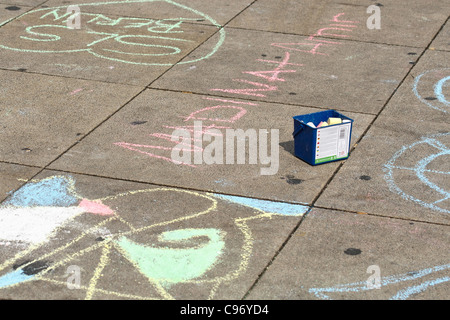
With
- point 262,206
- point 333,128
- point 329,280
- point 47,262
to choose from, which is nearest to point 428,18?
point 333,128

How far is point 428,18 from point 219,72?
10.6 ft

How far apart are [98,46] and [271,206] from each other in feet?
12.6

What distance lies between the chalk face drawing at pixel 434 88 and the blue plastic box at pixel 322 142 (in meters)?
1.43

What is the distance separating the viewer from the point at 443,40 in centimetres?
852

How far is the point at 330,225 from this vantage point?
5.00 meters

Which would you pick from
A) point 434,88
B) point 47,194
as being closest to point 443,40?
point 434,88

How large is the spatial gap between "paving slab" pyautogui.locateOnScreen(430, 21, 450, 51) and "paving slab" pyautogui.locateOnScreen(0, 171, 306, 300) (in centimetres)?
402

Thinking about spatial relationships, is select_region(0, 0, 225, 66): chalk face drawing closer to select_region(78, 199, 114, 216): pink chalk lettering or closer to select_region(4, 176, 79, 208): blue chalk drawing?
select_region(4, 176, 79, 208): blue chalk drawing

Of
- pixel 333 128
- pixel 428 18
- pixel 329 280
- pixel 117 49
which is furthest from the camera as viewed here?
pixel 428 18

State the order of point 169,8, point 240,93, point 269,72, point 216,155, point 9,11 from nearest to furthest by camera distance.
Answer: point 216,155 < point 240,93 < point 269,72 < point 9,11 < point 169,8

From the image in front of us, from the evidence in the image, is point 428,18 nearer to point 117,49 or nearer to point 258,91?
point 258,91

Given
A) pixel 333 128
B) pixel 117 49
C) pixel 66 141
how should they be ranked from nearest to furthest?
pixel 333 128 → pixel 66 141 → pixel 117 49

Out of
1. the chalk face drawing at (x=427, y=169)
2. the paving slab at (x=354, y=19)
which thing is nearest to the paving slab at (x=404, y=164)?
the chalk face drawing at (x=427, y=169)

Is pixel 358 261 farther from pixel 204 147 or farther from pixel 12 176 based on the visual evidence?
pixel 12 176
